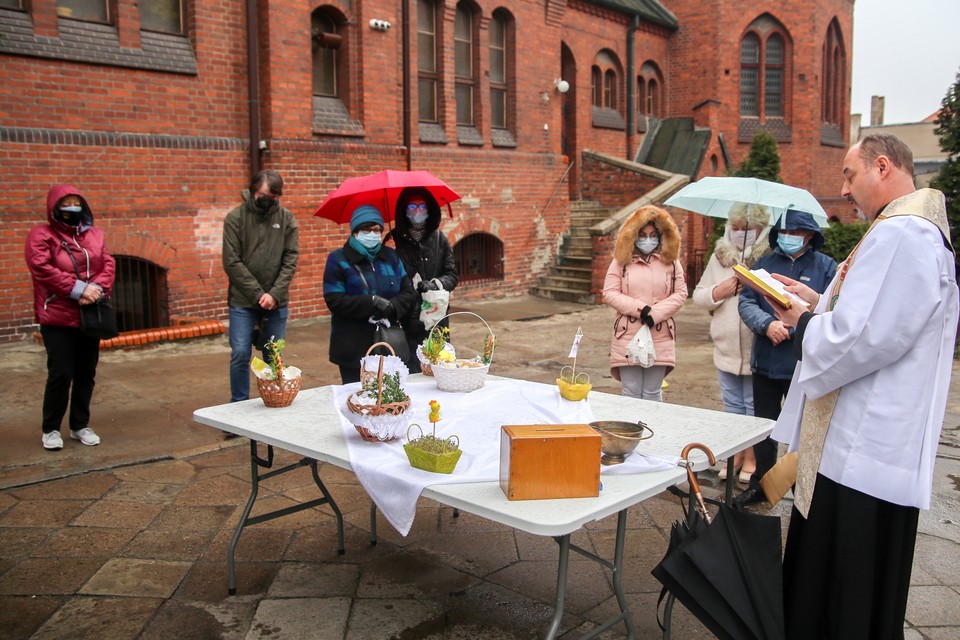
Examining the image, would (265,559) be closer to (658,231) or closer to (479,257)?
(658,231)

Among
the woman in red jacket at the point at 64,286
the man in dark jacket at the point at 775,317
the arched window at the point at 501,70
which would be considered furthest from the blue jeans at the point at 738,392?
the arched window at the point at 501,70

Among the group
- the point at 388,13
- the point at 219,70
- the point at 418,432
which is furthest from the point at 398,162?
the point at 418,432

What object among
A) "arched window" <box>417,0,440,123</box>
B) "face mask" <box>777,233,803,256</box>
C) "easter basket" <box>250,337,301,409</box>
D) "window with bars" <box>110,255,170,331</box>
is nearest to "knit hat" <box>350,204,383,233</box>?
"easter basket" <box>250,337,301,409</box>

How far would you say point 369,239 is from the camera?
552cm

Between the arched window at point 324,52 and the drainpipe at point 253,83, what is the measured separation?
4.22 ft

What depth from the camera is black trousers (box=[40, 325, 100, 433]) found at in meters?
5.97

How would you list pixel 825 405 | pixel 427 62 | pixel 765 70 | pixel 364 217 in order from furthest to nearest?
pixel 765 70 → pixel 427 62 → pixel 364 217 → pixel 825 405

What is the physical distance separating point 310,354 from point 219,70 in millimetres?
4234

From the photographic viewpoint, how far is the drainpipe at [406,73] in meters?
13.5

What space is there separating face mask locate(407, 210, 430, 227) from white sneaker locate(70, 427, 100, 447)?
2.91 m

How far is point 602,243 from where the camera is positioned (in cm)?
1545

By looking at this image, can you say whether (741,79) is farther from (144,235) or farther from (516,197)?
(144,235)

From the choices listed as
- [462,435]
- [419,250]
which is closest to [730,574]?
[462,435]

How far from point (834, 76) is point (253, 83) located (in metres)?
21.3
